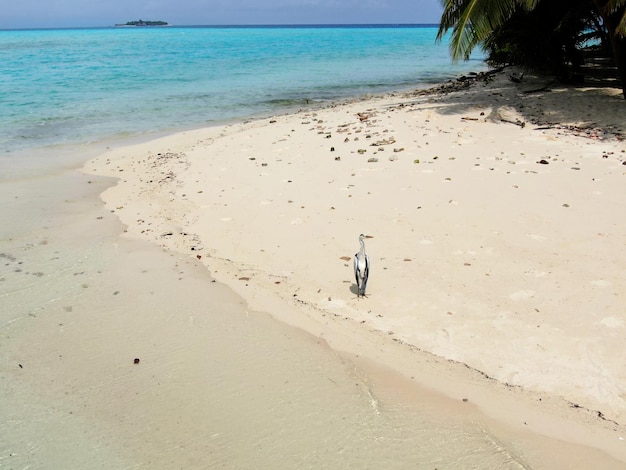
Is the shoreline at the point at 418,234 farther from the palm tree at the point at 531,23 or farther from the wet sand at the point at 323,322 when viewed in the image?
the palm tree at the point at 531,23

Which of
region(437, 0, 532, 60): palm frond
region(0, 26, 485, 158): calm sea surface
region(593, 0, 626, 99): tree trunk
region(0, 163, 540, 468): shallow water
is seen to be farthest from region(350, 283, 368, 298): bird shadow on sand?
region(0, 26, 485, 158): calm sea surface

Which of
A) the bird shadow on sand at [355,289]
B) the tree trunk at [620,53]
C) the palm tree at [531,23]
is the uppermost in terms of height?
the palm tree at [531,23]

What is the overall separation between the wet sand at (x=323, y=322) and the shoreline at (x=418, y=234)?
0.03 m

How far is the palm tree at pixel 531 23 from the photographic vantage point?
11250mm

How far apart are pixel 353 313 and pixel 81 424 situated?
7.45 ft

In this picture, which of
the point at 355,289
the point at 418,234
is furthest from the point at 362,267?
the point at 418,234

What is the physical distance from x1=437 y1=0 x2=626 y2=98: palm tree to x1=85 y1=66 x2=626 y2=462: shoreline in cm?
209

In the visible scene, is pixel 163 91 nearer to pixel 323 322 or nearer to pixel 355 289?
pixel 355 289

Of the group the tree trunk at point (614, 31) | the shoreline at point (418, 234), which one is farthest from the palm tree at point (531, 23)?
the shoreline at point (418, 234)

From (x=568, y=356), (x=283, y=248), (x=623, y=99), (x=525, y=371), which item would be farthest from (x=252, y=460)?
(x=623, y=99)

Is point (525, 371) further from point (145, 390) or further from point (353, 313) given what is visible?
point (145, 390)

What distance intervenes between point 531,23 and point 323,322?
44.1ft

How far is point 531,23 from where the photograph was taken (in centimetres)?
1450

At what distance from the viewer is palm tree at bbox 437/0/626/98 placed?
36.9 feet
